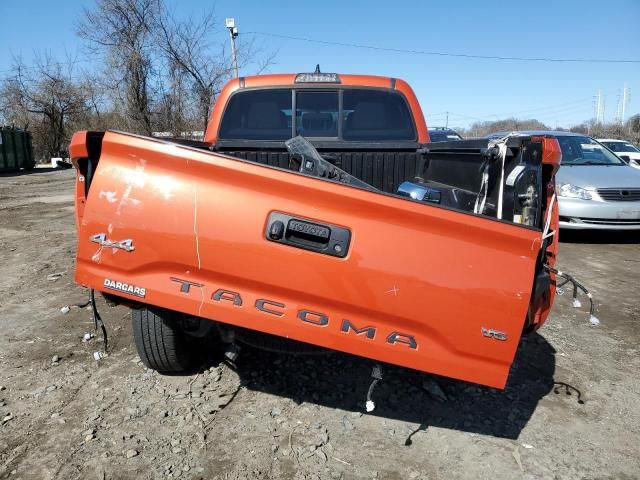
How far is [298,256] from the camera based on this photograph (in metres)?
2.02

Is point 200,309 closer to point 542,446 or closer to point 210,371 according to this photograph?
point 210,371

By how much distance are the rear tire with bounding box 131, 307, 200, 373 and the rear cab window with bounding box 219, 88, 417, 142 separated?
199 cm

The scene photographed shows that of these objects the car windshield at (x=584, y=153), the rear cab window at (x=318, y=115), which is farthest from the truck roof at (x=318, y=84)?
the car windshield at (x=584, y=153)

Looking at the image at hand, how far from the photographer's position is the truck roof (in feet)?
13.6

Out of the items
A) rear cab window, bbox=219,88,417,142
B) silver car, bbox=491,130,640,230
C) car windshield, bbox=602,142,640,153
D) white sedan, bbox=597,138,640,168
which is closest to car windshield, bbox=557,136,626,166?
silver car, bbox=491,130,640,230

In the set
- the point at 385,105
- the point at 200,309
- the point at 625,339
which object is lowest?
the point at 625,339

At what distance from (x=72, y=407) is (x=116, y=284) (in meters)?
1.13

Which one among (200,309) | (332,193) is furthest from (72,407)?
(332,193)

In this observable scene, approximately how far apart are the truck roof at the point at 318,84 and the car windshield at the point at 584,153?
16.9ft

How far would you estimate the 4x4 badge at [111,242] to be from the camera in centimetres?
209

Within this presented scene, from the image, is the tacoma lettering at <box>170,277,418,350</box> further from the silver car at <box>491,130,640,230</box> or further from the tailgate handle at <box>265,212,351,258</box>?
the silver car at <box>491,130,640,230</box>

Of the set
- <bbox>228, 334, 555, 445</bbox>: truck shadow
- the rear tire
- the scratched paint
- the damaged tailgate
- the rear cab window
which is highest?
the rear cab window

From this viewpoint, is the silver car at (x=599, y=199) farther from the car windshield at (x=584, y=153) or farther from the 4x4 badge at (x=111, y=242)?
the 4x4 badge at (x=111, y=242)

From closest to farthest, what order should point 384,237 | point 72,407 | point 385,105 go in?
point 384,237 < point 72,407 < point 385,105
